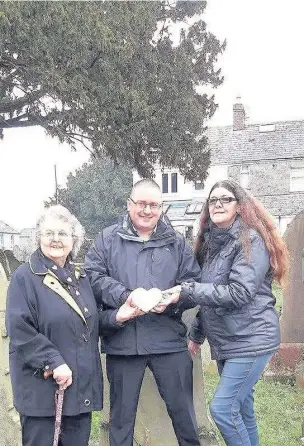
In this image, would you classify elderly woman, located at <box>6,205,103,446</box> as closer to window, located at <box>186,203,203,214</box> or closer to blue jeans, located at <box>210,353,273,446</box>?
blue jeans, located at <box>210,353,273,446</box>

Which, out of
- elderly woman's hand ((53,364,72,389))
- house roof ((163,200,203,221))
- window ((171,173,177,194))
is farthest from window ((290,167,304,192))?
elderly woman's hand ((53,364,72,389))

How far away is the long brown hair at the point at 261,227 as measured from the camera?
3.46 metres

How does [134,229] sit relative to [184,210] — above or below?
above

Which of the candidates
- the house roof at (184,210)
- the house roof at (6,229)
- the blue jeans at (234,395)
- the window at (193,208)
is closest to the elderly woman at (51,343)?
the blue jeans at (234,395)

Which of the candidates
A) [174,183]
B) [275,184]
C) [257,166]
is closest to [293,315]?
[275,184]

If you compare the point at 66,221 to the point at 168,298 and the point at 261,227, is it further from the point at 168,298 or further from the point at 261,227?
the point at 261,227

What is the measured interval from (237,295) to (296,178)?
33786 mm

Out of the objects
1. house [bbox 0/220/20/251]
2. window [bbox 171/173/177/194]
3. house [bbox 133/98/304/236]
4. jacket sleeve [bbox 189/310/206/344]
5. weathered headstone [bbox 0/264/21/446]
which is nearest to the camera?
jacket sleeve [bbox 189/310/206/344]

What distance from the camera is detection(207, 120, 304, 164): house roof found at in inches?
1414

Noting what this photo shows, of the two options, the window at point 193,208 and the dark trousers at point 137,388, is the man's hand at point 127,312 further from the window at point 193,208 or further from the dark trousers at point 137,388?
the window at point 193,208

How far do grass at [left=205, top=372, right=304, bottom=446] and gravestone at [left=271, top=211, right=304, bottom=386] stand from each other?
0.79 feet

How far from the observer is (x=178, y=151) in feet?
64.5

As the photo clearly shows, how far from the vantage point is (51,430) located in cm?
302

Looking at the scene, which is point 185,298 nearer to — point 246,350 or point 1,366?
point 246,350
